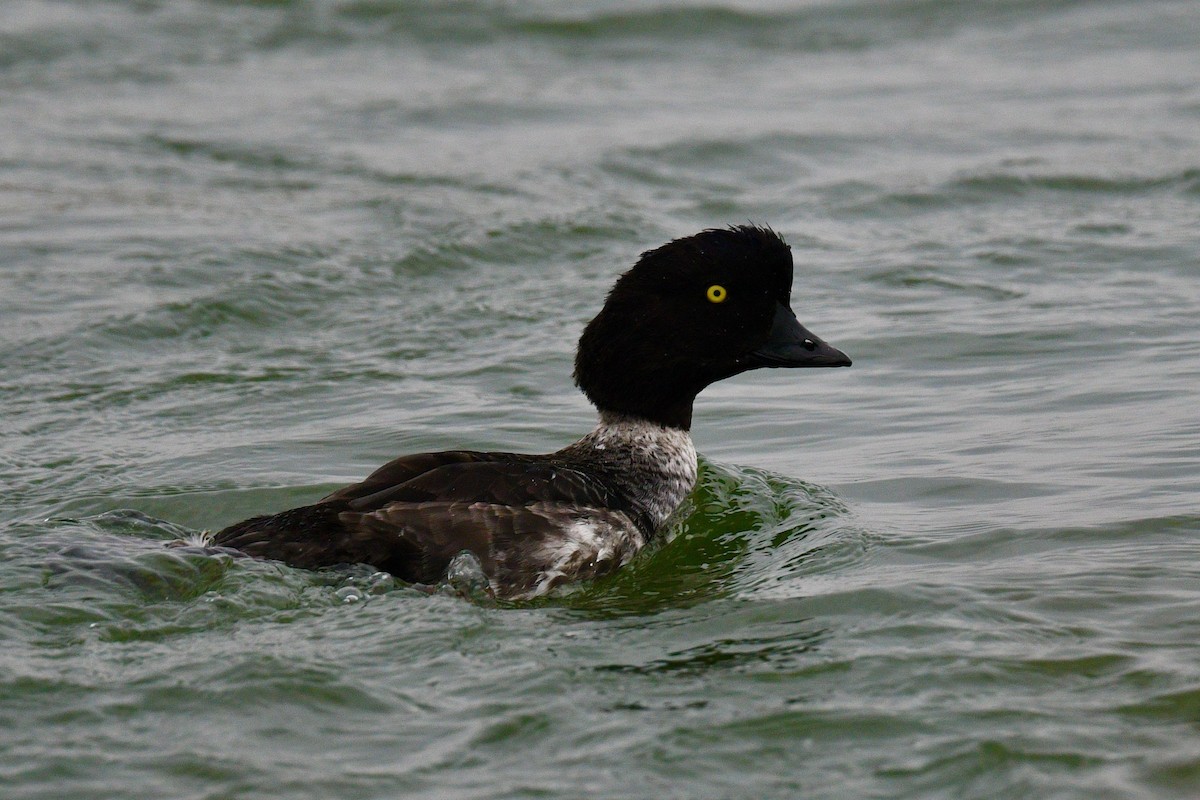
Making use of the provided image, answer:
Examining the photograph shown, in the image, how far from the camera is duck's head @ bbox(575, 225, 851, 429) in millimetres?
8586

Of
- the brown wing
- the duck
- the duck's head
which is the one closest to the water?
the duck

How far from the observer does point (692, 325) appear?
867cm

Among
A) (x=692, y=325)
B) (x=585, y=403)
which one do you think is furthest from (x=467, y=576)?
(x=585, y=403)

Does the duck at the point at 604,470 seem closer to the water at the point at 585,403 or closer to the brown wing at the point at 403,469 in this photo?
the brown wing at the point at 403,469

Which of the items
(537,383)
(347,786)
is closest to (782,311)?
(537,383)

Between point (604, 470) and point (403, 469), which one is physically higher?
point (403, 469)

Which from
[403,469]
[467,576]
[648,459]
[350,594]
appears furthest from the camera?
[648,459]

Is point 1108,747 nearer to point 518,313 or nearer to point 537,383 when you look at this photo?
point 537,383

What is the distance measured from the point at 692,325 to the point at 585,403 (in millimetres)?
2491

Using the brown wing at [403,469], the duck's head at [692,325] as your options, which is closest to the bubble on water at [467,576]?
the brown wing at [403,469]

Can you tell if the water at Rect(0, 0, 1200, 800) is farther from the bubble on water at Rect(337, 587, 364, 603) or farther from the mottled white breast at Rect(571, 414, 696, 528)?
the mottled white breast at Rect(571, 414, 696, 528)

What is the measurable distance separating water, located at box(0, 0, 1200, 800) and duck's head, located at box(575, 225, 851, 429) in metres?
0.76

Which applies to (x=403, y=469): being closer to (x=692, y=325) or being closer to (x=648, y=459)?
(x=648, y=459)

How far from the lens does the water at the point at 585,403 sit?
20.5ft
